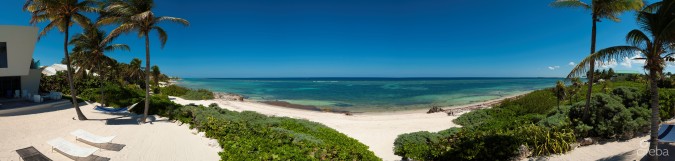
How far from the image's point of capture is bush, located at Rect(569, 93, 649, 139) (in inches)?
410

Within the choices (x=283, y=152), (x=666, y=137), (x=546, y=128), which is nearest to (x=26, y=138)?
(x=283, y=152)

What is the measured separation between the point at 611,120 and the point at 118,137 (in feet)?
59.9

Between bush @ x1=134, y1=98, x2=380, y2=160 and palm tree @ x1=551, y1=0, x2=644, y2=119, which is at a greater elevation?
palm tree @ x1=551, y1=0, x2=644, y2=119

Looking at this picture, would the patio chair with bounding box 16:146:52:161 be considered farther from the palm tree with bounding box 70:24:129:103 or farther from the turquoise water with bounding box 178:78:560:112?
the turquoise water with bounding box 178:78:560:112

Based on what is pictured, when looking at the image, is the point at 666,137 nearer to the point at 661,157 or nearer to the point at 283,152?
the point at 661,157

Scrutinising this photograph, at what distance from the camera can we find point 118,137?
11.2 metres

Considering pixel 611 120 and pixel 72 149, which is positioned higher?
pixel 611 120

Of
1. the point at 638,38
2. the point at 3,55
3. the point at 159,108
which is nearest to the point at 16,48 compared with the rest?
the point at 3,55

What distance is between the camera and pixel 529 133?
10.3m

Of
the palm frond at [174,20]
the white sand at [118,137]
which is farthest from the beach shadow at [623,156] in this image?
the palm frond at [174,20]

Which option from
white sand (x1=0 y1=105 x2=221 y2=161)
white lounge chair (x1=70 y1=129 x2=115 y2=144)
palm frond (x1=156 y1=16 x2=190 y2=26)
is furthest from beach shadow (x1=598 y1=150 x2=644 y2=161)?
palm frond (x1=156 y1=16 x2=190 y2=26)

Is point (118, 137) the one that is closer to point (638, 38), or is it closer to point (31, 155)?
point (31, 155)

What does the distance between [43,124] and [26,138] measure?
3.45 meters

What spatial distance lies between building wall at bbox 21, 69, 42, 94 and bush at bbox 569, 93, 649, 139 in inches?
1316
